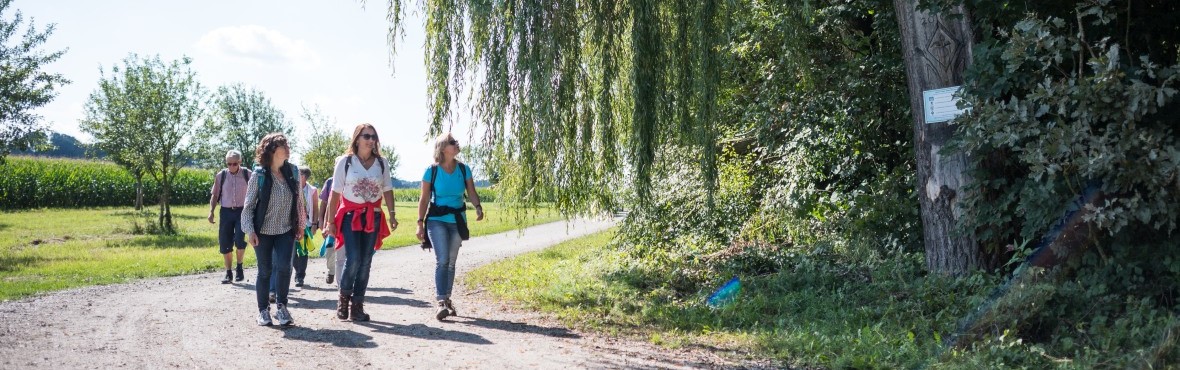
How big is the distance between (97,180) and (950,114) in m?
43.6

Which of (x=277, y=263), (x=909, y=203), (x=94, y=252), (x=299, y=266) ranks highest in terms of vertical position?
(x=909, y=203)

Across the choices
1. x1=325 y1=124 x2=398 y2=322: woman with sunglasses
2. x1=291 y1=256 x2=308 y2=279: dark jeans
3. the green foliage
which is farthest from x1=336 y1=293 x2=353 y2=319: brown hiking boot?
the green foliage

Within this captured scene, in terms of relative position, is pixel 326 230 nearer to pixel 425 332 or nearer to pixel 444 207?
pixel 444 207

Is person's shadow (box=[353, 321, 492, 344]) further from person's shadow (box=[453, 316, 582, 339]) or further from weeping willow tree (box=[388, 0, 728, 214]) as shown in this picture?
weeping willow tree (box=[388, 0, 728, 214])

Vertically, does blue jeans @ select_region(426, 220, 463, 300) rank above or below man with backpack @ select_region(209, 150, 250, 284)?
below

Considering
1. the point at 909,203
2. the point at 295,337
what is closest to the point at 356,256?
the point at 295,337

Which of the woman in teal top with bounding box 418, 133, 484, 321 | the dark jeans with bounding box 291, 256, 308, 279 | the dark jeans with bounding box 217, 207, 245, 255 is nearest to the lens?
the woman in teal top with bounding box 418, 133, 484, 321

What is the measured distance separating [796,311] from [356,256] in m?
4.09

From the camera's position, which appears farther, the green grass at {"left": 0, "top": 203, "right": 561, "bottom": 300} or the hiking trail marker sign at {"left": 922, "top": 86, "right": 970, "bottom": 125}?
the green grass at {"left": 0, "top": 203, "right": 561, "bottom": 300}

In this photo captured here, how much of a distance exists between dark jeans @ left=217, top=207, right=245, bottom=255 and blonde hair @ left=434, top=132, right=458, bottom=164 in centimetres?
417

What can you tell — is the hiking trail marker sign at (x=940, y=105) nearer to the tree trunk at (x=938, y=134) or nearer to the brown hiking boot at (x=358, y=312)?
the tree trunk at (x=938, y=134)

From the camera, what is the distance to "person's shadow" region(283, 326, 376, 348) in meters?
6.28

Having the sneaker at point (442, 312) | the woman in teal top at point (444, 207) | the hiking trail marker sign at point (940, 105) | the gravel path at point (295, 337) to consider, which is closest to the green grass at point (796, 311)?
the gravel path at point (295, 337)

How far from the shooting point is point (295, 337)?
654 centimetres
